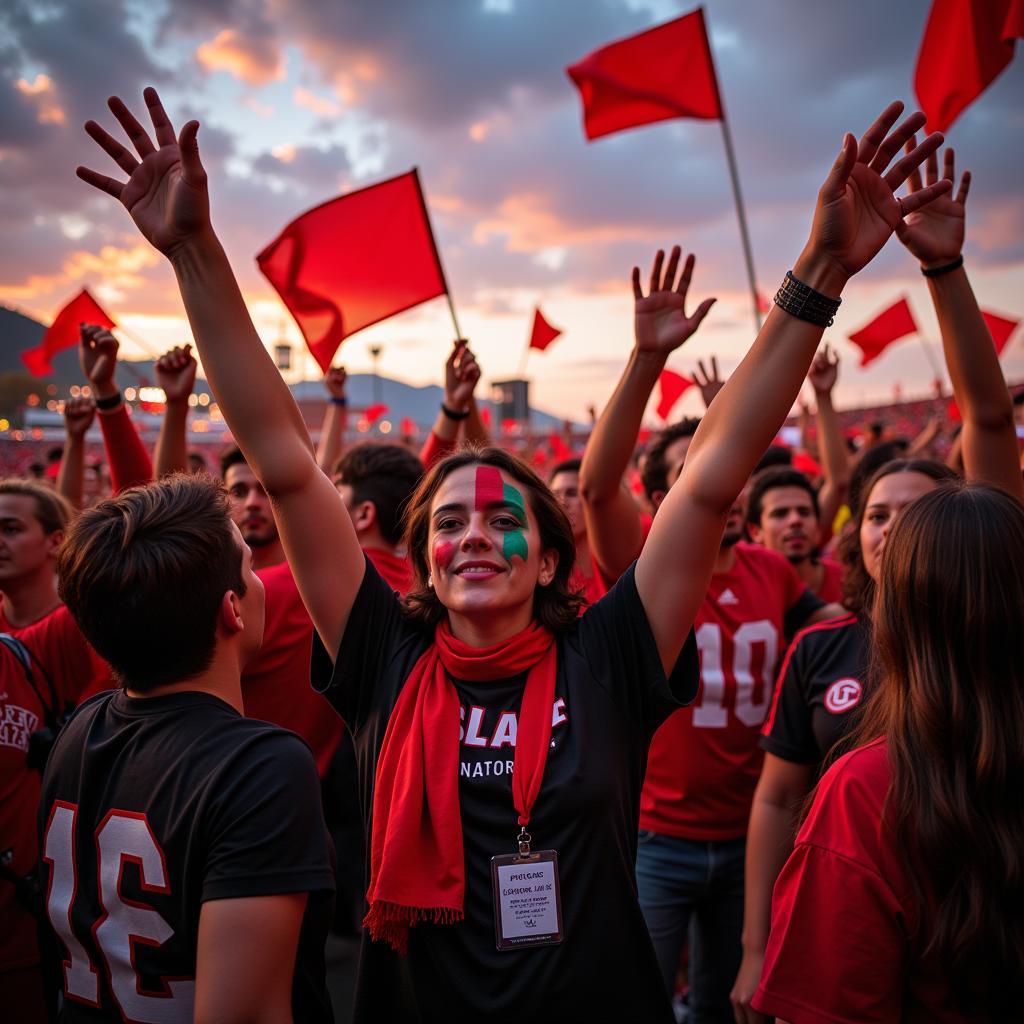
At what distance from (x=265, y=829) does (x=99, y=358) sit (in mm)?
2730

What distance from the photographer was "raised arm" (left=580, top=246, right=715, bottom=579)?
2.55m

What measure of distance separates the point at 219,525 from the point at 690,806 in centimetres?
205

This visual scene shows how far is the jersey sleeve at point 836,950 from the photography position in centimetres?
131

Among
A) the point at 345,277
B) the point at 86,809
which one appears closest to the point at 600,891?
the point at 86,809

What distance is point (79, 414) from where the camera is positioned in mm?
4059

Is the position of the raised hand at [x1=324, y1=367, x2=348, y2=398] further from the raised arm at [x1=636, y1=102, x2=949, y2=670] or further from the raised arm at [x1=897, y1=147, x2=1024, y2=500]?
the raised arm at [x1=636, y1=102, x2=949, y2=670]

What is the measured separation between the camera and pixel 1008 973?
1274 mm

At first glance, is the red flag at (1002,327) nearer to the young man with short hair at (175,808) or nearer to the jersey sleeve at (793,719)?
the jersey sleeve at (793,719)

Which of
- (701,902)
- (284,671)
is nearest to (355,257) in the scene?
(284,671)

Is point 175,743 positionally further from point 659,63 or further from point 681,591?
point 659,63

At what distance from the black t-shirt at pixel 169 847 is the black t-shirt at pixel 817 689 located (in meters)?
1.54

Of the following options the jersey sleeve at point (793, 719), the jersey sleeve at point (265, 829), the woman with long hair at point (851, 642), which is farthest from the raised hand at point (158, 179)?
the jersey sleeve at point (793, 719)

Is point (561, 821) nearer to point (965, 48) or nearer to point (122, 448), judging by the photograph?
point (122, 448)

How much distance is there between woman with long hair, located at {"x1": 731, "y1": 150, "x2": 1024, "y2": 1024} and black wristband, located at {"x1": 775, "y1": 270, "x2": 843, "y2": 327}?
77 centimetres
